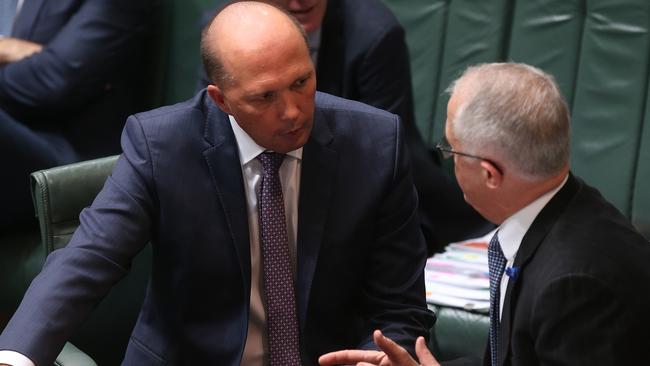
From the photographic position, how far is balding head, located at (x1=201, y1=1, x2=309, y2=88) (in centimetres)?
210

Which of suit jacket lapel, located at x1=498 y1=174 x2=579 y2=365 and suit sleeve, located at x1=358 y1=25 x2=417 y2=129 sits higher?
suit jacket lapel, located at x1=498 y1=174 x2=579 y2=365

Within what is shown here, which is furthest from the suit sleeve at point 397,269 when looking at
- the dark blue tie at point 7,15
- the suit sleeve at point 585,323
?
the dark blue tie at point 7,15

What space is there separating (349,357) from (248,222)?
0.38 meters

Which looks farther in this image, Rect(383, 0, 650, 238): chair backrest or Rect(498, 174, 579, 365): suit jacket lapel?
Rect(383, 0, 650, 238): chair backrest

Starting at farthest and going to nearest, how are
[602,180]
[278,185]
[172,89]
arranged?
1. [172,89]
2. [602,180]
3. [278,185]

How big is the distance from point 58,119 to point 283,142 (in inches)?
66.6

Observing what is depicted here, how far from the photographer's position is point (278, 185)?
2.27m

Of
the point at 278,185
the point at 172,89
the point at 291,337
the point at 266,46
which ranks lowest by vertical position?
the point at 172,89

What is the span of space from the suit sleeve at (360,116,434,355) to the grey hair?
1.42 ft

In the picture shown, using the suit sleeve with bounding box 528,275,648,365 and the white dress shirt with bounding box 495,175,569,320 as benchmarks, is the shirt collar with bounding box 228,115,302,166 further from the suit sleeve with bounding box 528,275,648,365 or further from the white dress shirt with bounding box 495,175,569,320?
the suit sleeve with bounding box 528,275,648,365

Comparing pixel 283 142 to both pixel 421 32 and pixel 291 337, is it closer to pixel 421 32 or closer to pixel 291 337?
pixel 291 337

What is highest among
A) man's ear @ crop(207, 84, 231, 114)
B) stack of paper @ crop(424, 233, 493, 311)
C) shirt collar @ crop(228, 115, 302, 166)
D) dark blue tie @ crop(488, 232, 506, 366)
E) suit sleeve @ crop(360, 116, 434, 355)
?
man's ear @ crop(207, 84, 231, 114)

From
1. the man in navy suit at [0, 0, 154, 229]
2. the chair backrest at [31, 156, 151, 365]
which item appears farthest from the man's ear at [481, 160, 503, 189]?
the man in navy suit at [0, 0, 154, 229]

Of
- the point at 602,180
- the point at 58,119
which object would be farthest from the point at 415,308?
the point at 58,119
